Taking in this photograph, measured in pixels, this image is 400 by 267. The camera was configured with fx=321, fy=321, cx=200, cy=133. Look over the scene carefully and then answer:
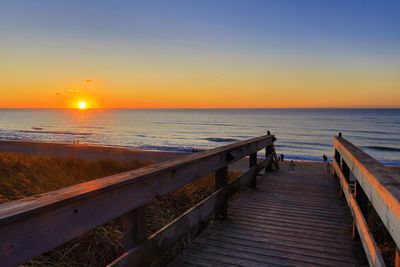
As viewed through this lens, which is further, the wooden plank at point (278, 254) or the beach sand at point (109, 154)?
the beach sand at point (109, 154)

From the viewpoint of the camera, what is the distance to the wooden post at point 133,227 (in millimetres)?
2482

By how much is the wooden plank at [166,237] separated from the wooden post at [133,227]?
0.06 m

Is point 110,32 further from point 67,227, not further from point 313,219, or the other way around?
point 67,227

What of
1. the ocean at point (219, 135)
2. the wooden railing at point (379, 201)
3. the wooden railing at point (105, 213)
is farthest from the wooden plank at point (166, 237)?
the ocean at point (219, 135)

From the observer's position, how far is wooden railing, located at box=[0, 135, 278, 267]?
58.4 inches

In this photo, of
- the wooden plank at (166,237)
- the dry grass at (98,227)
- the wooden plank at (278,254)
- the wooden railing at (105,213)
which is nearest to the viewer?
the wooden railing at (105,213)

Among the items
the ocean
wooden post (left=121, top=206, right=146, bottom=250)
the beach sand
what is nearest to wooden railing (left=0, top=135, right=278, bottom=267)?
wooden post (left=121, top=206, right=146, bottom=250)

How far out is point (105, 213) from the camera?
2.09m

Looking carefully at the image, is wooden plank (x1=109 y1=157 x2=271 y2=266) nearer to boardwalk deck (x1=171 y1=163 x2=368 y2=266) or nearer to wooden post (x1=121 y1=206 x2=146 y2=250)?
wooden post (x1=121 y1=206 x2=146 y2=250)

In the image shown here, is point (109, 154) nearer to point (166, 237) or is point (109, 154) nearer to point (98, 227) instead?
point (98, 227)

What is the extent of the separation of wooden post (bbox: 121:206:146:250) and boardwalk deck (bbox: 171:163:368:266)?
35.3 inches

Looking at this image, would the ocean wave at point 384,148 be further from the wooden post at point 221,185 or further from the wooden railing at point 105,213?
the wooden railing at point 105,213

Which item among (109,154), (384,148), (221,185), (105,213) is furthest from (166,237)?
(384,148)

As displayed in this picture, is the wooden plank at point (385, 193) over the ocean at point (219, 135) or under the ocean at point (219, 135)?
over
